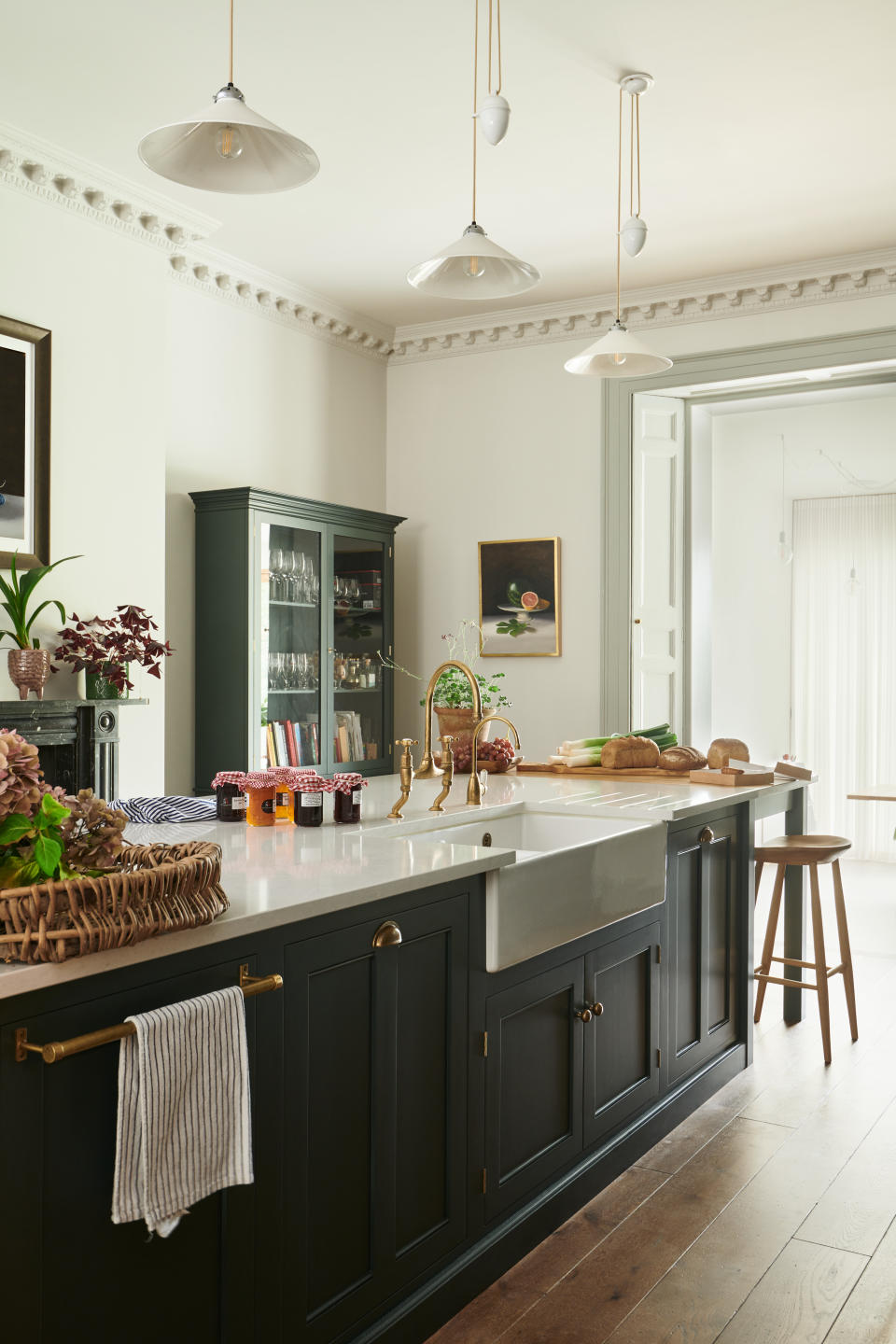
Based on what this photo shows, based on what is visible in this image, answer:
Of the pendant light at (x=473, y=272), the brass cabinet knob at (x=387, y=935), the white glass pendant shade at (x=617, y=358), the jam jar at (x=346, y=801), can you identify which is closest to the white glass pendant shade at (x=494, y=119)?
the pendant light at (x=473, y=272)

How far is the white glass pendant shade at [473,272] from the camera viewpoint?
2.67 metres

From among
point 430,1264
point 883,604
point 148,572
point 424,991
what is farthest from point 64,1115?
point 883,604

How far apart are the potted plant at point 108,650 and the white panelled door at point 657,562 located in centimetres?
263

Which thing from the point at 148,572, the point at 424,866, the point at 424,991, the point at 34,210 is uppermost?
the point at 34,210

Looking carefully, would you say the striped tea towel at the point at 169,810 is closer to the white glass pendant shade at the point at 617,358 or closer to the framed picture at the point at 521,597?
the white glass pendant shade at the point at 617,358

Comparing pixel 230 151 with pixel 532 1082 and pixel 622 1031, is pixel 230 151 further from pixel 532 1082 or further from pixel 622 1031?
pixel 622 1031

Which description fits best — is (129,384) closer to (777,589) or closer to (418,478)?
(418,478)

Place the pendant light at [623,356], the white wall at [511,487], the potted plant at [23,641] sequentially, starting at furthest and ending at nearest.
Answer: the white wall at [511,487]
the potted plant at [23,641]
the pendant light at [623,356]

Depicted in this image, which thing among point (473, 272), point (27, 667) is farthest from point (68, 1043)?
point (27, 667)

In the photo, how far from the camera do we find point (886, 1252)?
8.29 ft

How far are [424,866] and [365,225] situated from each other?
3891mm

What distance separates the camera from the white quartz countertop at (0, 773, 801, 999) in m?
1.55

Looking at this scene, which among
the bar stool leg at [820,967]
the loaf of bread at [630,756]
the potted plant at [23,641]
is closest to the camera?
the bar stool leg at [820,967]

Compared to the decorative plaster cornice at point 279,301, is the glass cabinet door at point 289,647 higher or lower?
lower
